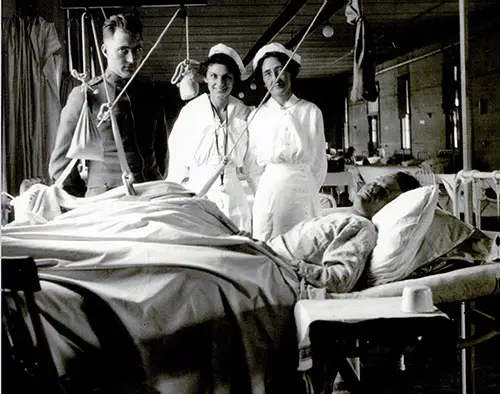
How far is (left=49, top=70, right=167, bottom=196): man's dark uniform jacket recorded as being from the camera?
269cm

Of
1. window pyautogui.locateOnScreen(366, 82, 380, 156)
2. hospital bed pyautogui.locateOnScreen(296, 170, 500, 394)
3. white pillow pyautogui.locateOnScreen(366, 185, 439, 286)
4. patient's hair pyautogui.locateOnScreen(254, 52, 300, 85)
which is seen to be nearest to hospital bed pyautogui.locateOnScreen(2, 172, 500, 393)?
hospital bed pyautogui.locateOnScreen(296, 170, 500, 394)

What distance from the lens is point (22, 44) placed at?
3.41m

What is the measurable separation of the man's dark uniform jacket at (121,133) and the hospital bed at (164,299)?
0.57 meters

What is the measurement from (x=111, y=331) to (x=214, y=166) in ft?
5.25

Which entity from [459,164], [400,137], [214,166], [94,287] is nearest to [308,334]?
[94,287]

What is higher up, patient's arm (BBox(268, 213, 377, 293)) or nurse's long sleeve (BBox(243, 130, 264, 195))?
nurse's long sleeve (BBox(243, 130, 264, 195))

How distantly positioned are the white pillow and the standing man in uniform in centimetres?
109

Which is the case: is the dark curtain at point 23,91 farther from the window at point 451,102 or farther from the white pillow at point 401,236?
the window at point 451,102

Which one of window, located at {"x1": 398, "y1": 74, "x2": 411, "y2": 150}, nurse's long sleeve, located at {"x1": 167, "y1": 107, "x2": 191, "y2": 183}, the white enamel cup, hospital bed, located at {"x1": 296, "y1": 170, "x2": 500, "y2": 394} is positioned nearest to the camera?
the white enamel cup

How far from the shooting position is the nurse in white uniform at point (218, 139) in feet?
10.8

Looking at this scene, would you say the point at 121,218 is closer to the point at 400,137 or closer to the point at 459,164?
the point at 459,164

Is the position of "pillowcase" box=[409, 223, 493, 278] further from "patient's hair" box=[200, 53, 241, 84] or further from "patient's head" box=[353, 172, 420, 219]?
"patient's hair" box=[200, 53, 241, 84]

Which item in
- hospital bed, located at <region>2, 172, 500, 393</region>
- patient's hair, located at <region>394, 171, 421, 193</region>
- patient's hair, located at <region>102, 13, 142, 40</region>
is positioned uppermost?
patient's hair, located at <region>102, 13, 142, 40</region>

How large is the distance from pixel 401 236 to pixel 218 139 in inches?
52.4
